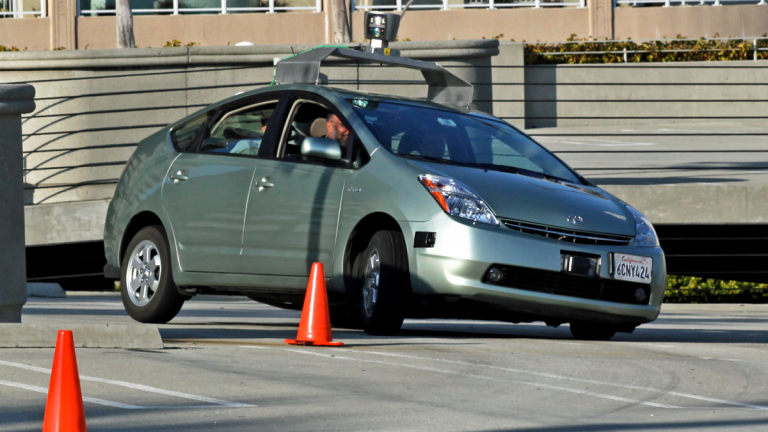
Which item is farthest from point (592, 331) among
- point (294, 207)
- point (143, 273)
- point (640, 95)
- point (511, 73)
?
point (640, 95)

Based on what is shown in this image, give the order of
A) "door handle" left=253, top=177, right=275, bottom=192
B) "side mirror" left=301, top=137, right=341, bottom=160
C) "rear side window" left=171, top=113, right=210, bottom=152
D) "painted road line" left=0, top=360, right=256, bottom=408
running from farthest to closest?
"rear side window" left=171, top=113, right=210, bottom=152 < "door handle" left=253, top=177, right=275, bottom=192 < "side mirror" left=301, top=137, right=341, bottom=160 < "painted road line" left=0, top=360, right=256, bottom=408

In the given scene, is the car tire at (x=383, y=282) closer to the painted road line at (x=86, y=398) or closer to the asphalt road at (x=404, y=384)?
the asphalt road at (x=404, y=384)

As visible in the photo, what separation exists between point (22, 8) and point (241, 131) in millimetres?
Result: 25202

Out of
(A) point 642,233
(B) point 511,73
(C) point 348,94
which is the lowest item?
(A) point 642,233

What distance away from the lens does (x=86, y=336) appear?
246 inches

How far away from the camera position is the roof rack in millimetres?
9383

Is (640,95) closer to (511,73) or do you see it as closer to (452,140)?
(511,73)

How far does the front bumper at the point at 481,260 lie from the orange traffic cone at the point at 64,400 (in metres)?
3.43

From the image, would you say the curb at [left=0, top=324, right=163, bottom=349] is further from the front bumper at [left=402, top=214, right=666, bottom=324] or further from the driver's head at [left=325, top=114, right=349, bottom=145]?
the driver's head at [left=325, top=114, right=349, bottom=145]

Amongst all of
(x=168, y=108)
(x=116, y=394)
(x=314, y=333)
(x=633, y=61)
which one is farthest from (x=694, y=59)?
(x=116, y=394)

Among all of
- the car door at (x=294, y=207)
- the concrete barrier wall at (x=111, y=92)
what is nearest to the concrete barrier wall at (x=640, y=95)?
the concrete barrier wall at (x=111, y=92)

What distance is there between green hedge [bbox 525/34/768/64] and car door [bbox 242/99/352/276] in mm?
19906

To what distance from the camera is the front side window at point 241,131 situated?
331 inches

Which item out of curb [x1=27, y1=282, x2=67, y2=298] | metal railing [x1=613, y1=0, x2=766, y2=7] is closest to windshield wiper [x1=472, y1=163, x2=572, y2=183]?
curb [x1=27, y1=282, x2=67, y2=298]
